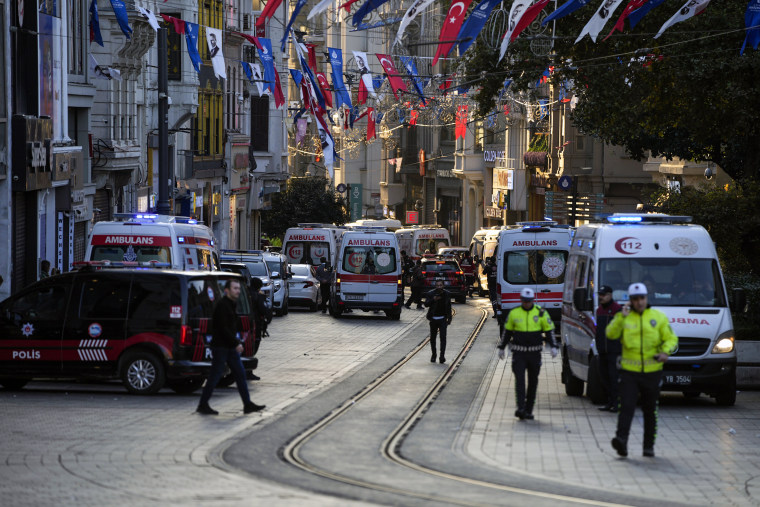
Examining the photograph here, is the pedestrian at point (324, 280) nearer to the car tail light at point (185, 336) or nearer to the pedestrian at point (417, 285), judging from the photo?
the pedestrian at point (417, 285)

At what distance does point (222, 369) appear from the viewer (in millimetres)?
16281

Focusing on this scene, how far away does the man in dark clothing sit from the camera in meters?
25.0

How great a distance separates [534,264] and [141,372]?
16519 mm

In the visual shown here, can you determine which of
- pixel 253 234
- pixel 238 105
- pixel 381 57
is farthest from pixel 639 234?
pixel 253 234

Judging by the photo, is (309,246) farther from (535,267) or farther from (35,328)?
(35,328)

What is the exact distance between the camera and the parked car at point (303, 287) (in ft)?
137

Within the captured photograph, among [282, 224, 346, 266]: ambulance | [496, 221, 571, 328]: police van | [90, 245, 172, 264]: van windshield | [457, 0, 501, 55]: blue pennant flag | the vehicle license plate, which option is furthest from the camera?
[282, 224, 346, 266]: ambulance

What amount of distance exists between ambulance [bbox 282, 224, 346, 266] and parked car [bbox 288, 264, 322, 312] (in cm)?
419

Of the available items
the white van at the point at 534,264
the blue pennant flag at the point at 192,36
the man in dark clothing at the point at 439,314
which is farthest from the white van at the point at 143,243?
the white van at the point at 534,264

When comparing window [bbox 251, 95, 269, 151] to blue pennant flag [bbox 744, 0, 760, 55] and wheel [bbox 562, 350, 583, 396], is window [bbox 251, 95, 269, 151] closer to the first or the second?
wheel [bbox 562, 350, 583, 396]

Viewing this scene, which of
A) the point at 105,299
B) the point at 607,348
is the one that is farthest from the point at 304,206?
the point at 607,348

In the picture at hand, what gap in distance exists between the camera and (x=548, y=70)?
90.9 feet

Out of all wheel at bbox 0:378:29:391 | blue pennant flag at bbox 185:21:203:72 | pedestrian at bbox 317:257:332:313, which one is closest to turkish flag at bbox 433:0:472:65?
blue pennant flag at bbox 185:21:203:72

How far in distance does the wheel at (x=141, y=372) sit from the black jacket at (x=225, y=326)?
89.6 inches
